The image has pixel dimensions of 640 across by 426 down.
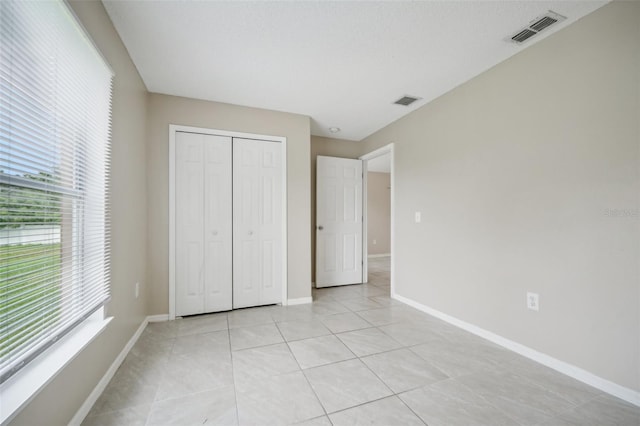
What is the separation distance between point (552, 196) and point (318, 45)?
6.97ft

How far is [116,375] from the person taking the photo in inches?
69.2

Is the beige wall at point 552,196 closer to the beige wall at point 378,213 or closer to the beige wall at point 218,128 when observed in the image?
the beige wall at point 218,128

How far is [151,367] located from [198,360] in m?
0.32

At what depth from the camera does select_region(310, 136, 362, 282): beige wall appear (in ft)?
13.4

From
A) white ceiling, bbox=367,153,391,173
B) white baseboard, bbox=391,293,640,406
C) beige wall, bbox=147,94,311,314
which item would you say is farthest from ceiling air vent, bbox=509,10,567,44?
white ceiling, bbox=367,153,391,173

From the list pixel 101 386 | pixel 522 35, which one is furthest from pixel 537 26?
pixel 101 386

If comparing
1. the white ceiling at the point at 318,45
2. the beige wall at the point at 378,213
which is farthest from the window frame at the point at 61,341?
the beige wall at the point at 378,213

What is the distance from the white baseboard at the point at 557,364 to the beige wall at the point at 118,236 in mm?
2965

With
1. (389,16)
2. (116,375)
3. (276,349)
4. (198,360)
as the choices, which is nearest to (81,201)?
(116,375)

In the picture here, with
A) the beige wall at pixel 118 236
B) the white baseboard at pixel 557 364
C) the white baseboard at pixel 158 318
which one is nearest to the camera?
the beige wall at pixel 118 236

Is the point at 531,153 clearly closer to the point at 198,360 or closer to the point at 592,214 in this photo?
the point at 592,214

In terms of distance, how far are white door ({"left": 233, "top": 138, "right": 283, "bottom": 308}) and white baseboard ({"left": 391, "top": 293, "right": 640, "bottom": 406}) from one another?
2076 mm

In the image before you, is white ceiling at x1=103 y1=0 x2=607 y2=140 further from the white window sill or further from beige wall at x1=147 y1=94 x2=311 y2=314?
the white window sill

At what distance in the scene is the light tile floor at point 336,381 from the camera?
1407 mm
